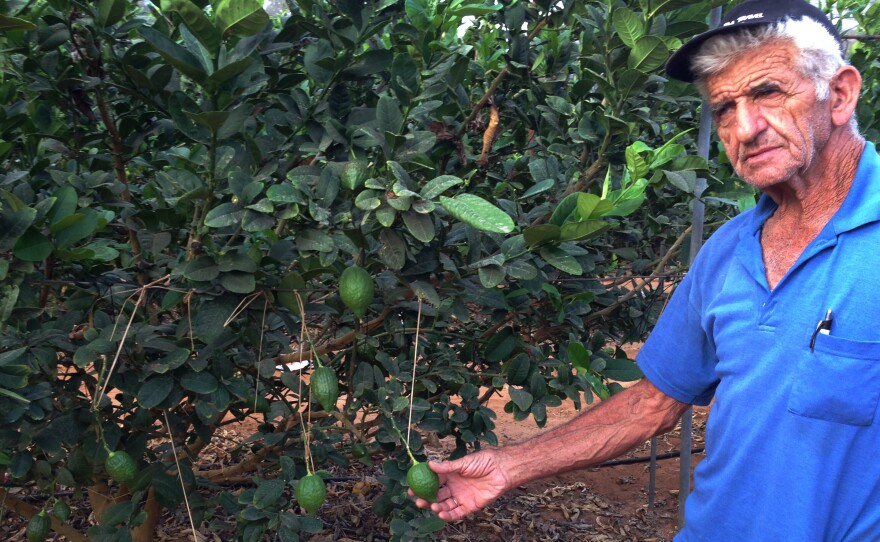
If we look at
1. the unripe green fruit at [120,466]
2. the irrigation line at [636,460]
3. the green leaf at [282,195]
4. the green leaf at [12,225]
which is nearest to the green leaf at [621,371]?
the green leaf at [282,195]

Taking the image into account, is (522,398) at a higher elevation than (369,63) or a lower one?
lower

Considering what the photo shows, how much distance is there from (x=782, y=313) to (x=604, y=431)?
522 mm

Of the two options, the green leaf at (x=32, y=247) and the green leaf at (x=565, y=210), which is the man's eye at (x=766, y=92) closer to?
the green leaf at (x=565, y=210)

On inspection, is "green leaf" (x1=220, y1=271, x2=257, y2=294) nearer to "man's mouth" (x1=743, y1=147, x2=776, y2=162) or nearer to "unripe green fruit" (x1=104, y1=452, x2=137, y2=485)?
"unripe green fruit" (x1=104, y1=452, x2=137, y2=485)

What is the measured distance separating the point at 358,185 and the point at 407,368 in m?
0.71

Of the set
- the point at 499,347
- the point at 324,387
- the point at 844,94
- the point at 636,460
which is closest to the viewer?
the point at 844,94

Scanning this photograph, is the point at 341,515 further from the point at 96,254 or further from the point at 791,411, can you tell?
the point at 791,411

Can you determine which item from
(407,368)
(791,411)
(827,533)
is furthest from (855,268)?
(407,368)

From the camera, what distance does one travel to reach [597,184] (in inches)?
74.7

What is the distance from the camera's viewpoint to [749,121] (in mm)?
1454

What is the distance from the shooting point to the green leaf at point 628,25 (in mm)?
1584

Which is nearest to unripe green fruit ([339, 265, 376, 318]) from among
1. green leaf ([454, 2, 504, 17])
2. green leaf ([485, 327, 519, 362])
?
green leaf ([454, 2, 504, 17])

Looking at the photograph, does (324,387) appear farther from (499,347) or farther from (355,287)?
(499,347)

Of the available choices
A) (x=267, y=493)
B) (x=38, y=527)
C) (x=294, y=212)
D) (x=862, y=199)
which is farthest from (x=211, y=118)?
(x=38, y=527)
